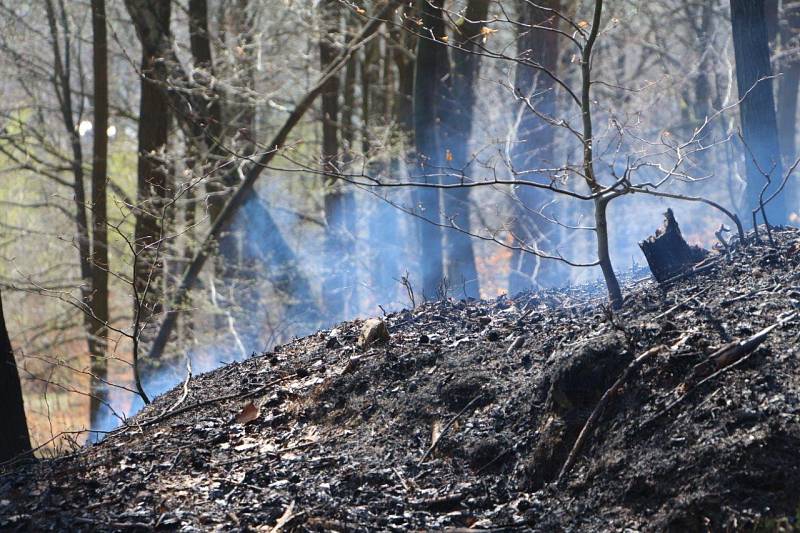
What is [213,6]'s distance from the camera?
16.9 meters

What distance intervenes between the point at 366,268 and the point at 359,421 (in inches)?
500

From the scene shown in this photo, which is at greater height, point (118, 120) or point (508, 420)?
point (118, 120)

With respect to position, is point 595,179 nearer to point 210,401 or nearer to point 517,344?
point 517,344

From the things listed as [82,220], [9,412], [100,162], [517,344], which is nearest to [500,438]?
[517,344]

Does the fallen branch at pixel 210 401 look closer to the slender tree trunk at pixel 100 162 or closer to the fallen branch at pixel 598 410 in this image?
the fallen branch at pixel 598 410

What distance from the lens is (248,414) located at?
4.77 meters

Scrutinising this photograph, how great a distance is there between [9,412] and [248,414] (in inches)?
78.1

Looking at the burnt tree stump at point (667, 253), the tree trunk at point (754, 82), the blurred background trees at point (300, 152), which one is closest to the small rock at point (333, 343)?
the burnt tree stump at point (667, 253)

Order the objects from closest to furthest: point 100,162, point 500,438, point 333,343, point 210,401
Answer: point 500,438, point 210,401, point 333,343, point 100,162

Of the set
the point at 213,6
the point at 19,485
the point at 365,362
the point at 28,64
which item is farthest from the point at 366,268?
the point at 19,485

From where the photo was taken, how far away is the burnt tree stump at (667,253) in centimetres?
517

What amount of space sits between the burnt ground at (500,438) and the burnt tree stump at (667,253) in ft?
0.61

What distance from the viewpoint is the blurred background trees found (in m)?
13.0

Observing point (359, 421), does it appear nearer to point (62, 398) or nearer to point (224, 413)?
point (224, 413)
